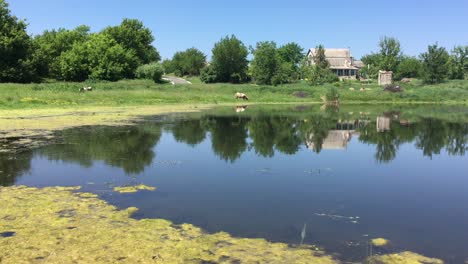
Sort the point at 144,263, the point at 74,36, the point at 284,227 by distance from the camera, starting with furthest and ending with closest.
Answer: the point at 74,36 < the point at 284,227 < the point at 144,263

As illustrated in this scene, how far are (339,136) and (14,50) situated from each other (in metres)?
53.4

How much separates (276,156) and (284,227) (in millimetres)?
9098

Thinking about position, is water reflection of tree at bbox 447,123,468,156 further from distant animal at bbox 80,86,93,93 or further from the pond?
distant animal at bbox 80,86,93,93

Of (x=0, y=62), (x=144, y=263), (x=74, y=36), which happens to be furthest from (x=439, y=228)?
(x=74, y=36)

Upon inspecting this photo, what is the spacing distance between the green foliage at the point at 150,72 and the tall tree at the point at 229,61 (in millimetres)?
11027

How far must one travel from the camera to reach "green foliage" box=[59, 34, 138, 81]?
66688 mm

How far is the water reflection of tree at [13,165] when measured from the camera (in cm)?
1300

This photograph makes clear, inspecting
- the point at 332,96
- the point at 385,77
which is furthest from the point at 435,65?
the point at 332,96

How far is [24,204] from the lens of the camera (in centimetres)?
1016

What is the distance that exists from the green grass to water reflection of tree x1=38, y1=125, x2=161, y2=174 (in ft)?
66.2

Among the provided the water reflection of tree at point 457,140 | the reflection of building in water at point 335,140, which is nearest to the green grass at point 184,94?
the reflection of building in water at point 335,140

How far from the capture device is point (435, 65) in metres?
79.4

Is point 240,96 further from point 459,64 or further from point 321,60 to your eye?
point 459,64

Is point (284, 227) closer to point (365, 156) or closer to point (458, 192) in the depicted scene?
point (458, 192)
